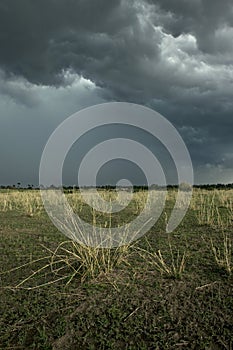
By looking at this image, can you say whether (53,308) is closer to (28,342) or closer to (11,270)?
(28,342)

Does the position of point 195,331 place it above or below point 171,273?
below

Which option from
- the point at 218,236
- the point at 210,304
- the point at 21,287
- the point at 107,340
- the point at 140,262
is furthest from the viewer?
the point at 218,236

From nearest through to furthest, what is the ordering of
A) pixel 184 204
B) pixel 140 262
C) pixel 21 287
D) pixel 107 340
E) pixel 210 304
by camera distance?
1. pixel 107 340
2. pixel 210 304
3. pixel 21 287
4. pixel 140 262
5. pixel 184 204

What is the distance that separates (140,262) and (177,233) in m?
1.70

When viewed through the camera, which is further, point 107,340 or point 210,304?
point 210,304

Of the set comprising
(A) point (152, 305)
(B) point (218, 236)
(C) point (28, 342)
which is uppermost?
(B) point (218, 236)

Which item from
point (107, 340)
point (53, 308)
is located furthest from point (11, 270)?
point (107, 340)

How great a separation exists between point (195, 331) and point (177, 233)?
3.00m

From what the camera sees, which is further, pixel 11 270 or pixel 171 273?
pixel 11 270

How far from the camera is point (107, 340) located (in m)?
3.03

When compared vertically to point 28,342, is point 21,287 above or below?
above

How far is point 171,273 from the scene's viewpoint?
3967mm

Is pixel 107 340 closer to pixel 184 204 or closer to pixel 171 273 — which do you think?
pixel 171 273

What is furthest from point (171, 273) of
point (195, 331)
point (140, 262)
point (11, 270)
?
point (11, 270)
